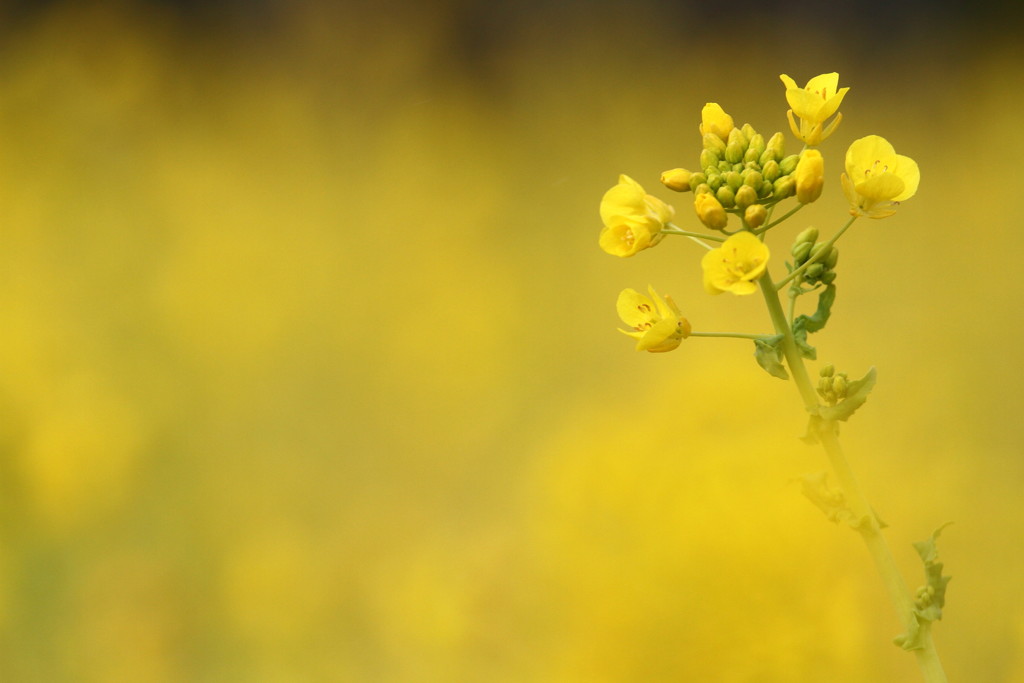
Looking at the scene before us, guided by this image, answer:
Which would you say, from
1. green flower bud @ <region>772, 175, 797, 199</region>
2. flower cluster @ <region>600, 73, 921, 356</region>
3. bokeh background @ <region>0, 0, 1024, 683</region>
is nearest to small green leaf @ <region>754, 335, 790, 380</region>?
flower cluster @ <region>600, 73, 921, 356</region>

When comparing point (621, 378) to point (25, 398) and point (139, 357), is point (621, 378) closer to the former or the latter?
point (139, 357)

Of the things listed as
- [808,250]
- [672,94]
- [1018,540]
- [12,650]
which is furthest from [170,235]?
[1018,540]

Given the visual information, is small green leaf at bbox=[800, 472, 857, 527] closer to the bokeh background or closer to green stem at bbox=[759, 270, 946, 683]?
green stem at bbox=[759, 270, 946, 683]

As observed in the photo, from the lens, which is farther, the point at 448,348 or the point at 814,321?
the point at 448,348

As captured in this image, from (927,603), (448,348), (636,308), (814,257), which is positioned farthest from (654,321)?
(448,348)

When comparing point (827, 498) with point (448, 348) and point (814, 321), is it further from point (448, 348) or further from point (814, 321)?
point (448, 348)

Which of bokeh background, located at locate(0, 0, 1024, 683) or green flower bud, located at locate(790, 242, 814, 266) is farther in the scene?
bokeh background, located at locate(0, 0, 1024, 683)
